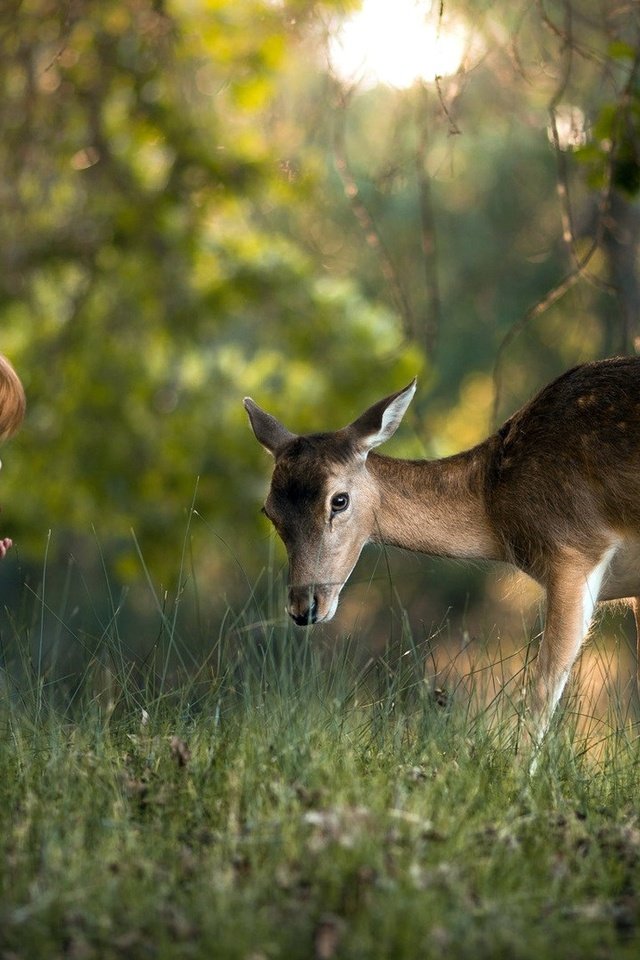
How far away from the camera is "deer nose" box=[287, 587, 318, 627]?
5883mm

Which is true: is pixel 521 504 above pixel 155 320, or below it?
below

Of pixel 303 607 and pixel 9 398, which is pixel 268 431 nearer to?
pixel 303 607

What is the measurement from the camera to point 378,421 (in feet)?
20.9

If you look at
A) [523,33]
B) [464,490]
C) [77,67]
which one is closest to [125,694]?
[464,490]

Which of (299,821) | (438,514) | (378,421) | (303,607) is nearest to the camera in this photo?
(299,821)

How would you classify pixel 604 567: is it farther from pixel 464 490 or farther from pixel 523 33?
pixel 523 33

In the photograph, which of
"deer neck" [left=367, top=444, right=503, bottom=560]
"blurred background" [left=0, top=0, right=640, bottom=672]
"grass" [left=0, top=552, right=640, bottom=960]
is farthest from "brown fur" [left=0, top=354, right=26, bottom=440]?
"blurred background" [left=0, top=0, right=640, bottom=672]

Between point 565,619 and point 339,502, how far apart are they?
1068 millimetres

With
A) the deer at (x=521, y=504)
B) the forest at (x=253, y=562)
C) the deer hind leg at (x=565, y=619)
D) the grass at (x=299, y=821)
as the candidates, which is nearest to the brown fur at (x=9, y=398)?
the forest at (x=253, y=562)

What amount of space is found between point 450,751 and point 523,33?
1289cm

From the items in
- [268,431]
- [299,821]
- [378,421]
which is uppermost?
[378,421]

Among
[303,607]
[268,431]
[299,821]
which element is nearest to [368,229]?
[268,431]

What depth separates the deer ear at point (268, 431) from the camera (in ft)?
21.7

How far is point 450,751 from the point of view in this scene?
16.8ft
